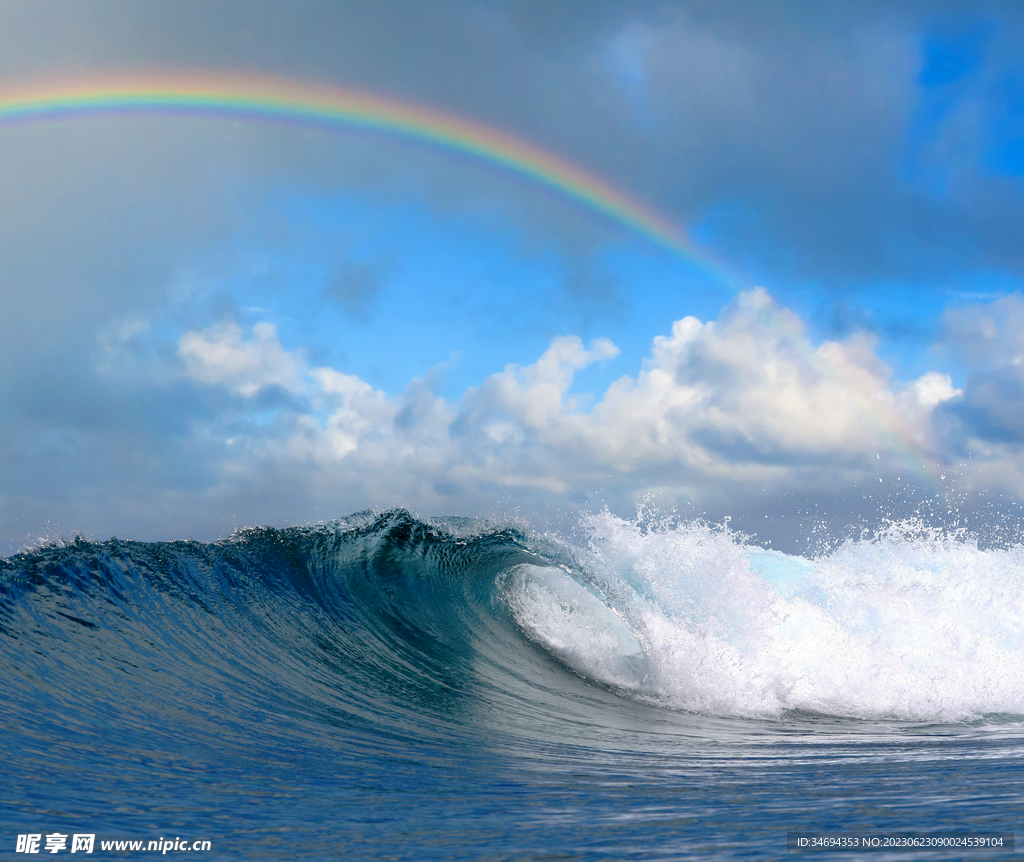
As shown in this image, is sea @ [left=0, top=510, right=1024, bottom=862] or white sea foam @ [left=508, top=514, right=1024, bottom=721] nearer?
sea @ [left=0, top=510, right=1024, bottom=862]

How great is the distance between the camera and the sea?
3938mm

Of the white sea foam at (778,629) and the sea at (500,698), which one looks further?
the white sea foam at (778,629)

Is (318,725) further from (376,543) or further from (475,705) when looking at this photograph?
(376,543)

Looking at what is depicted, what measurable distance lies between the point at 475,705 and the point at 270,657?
301 cm

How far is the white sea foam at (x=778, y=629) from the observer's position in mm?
9859

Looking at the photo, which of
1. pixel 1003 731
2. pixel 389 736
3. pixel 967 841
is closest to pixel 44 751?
pixel 389 736

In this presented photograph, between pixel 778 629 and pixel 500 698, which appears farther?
pixel 778 629

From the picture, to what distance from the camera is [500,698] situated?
9445 mm

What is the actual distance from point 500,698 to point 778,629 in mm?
4577

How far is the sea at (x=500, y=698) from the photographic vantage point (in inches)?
155

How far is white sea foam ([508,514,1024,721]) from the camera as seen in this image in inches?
388

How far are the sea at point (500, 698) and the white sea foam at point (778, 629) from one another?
0.17 ft

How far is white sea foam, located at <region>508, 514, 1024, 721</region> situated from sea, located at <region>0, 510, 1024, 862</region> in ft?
0.17

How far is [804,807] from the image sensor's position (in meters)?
4.22
